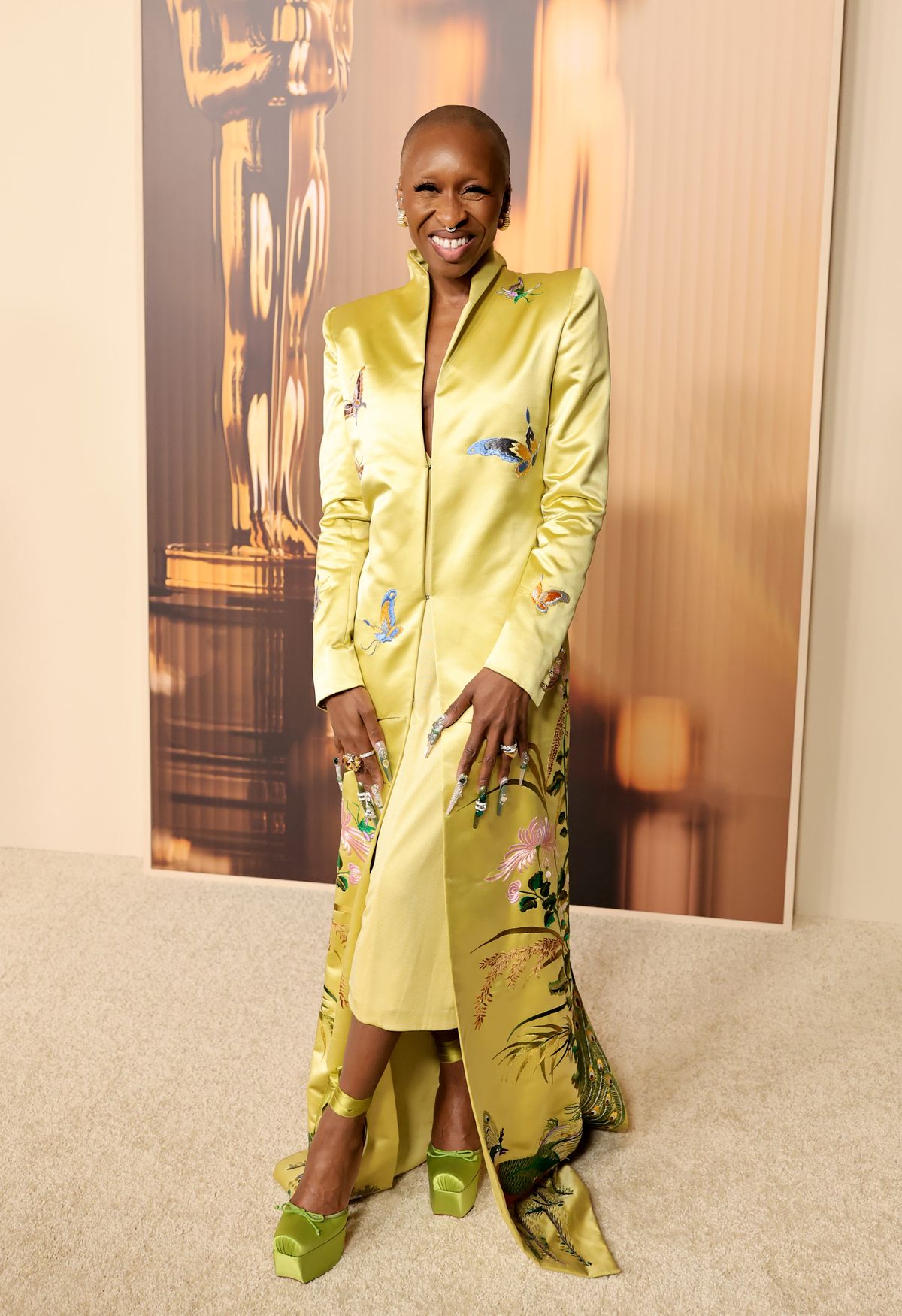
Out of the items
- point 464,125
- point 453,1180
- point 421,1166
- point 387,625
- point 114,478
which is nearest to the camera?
point 464,125

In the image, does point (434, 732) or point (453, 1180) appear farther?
point (453, 1180)

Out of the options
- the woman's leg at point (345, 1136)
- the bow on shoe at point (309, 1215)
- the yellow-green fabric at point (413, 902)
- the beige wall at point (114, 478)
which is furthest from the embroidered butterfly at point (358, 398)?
the beige wall at point (114, 478)

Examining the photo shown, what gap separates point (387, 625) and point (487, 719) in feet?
0.63

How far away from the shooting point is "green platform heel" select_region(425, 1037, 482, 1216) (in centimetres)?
167

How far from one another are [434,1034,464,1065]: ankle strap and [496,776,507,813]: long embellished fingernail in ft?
1.32

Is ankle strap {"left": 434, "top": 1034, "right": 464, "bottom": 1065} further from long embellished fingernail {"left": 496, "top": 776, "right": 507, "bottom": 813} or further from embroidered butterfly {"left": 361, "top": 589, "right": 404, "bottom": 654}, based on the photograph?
embroidered butterfly {"left": 361, "top": 589, "right": 404, "bottom": 654}

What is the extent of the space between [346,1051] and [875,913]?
171 centimetres

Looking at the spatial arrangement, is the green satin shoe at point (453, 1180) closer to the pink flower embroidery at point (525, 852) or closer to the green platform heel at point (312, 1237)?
the green platform heel at point (312, 1237)

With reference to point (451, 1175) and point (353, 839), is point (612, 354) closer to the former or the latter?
point (353, 839)

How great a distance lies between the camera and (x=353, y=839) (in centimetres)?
161

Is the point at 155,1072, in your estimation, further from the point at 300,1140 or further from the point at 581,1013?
the point at 581,1013

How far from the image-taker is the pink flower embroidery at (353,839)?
5.24 ft

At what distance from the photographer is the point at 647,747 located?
2.73 meters

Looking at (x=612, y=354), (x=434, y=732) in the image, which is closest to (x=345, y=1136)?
(x=434, y=732)
